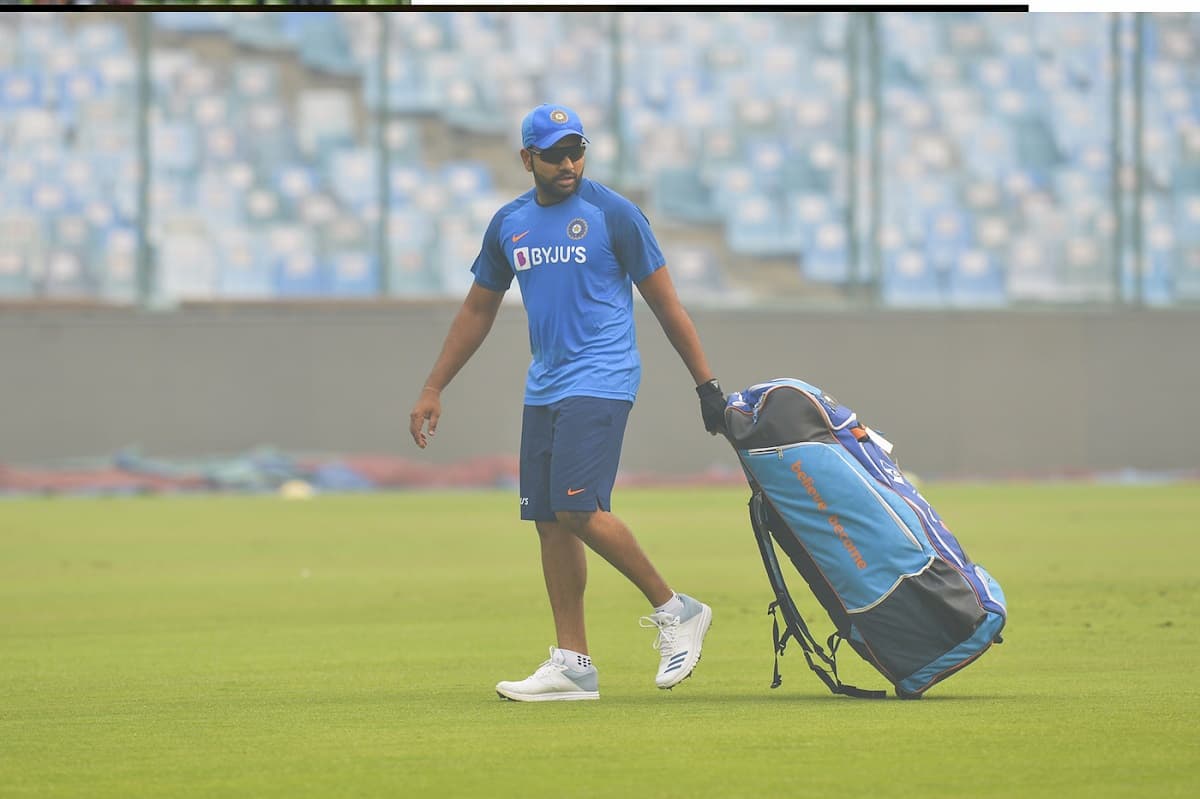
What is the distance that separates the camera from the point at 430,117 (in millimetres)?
24562

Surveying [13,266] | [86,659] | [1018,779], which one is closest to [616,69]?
[13,266]

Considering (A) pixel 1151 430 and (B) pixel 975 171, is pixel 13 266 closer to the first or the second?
(B) pixel 975 171

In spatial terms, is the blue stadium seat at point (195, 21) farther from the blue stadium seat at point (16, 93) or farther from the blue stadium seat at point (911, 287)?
the blue stadium seat at point (911, 287)

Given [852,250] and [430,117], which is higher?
[430,117]

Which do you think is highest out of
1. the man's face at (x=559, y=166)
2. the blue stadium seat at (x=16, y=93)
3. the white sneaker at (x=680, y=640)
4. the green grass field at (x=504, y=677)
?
A: the blue stadium seat at (x=16, y=93)

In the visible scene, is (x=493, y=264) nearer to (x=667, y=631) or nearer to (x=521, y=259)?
(x=521, y=259)

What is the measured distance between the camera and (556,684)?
6953 millimetres

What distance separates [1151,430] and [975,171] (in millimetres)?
3640

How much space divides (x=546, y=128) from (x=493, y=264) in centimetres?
63

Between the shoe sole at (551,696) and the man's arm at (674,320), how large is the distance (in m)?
1.07

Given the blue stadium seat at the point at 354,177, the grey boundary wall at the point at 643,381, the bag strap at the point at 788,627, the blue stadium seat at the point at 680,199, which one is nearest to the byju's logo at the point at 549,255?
the bag strap at the point at 788,627

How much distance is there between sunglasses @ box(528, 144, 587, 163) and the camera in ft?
23.0

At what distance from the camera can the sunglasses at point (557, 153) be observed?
702cm

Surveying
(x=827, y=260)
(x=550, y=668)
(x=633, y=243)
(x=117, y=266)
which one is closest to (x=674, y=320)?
(x=633, y=243)
